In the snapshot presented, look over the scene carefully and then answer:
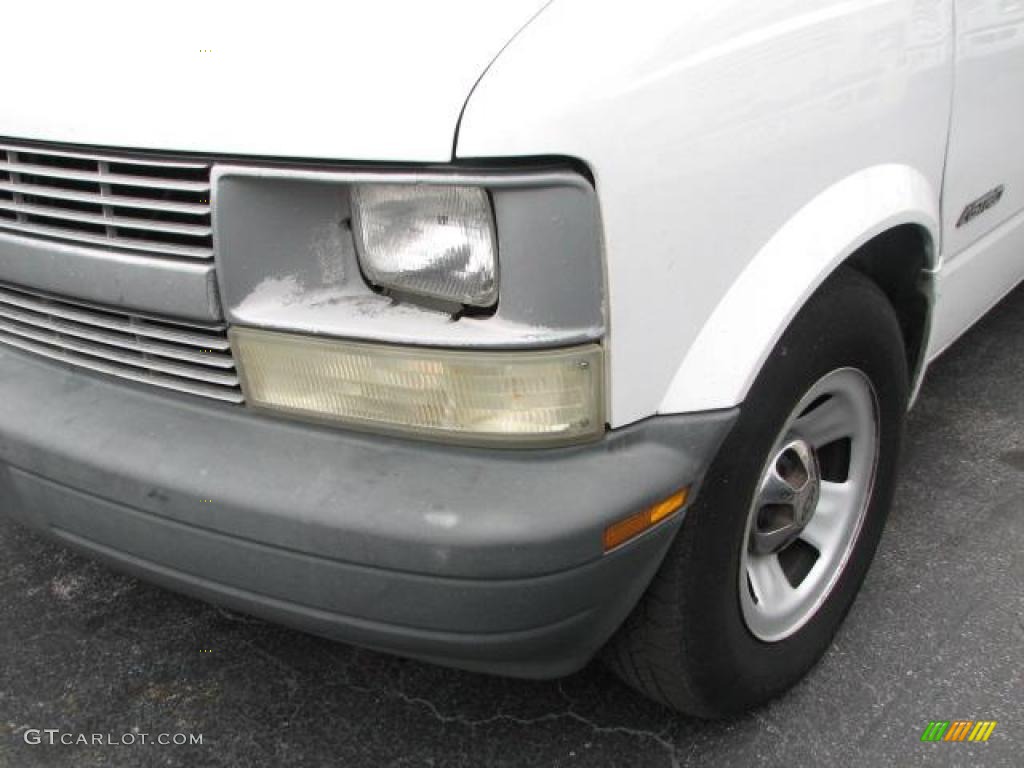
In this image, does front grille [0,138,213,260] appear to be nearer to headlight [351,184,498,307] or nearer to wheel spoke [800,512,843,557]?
headlight [351,184,498,307]

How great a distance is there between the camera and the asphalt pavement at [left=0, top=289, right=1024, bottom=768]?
6.63ft

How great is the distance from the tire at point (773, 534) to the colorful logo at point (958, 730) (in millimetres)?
267

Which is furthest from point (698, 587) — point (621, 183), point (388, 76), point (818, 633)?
point (388, 76)

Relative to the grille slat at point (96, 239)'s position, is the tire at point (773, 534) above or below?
below

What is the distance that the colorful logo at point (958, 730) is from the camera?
2.01 meters

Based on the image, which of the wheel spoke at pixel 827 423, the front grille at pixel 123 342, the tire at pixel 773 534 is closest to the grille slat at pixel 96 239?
the front grille at pixel 123 342

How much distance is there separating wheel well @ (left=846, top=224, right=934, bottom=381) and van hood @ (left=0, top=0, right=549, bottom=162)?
39.9 inches

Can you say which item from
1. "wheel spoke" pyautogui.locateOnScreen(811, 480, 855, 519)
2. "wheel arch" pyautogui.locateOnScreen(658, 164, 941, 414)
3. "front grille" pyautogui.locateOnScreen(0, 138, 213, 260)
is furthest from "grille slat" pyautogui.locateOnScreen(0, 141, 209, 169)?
"wheel spoke" pyautogui.locateOnScreen(811, 480, 855, 519)

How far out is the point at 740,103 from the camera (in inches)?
60.1

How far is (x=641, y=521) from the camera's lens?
1.51 m

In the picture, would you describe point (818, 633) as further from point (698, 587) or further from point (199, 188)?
point (199, 188)

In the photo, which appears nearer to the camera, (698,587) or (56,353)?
(698,587)

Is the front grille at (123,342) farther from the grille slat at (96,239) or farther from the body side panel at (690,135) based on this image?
the body side panel at (690,135)

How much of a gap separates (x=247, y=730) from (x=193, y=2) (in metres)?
1.45
